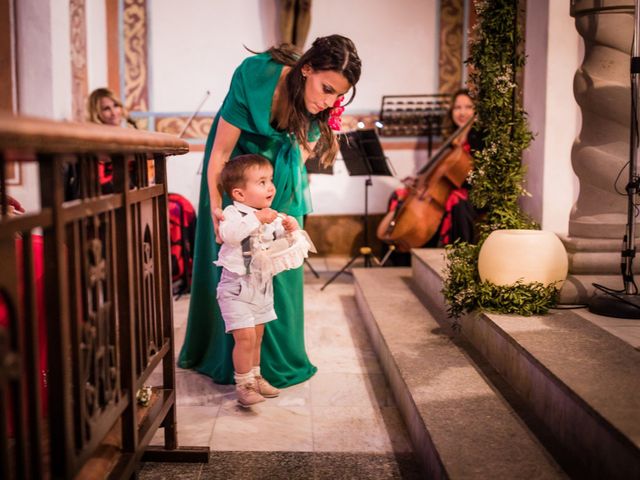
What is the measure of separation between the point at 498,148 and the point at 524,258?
0.47m

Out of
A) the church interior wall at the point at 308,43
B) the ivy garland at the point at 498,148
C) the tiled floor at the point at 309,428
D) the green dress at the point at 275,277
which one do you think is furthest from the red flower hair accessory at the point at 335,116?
the church interior wall at the point at 308,43

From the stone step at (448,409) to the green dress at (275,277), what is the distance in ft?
1.49

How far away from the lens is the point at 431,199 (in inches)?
204

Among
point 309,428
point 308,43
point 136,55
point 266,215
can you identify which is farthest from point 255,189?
point 136,55

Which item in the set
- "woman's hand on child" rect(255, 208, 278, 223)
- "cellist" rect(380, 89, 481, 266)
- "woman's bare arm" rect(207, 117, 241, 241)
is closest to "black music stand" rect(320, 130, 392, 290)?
"cellist" rect(380, 89, 481, 266)

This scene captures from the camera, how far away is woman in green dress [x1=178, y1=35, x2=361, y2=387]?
8.07ft

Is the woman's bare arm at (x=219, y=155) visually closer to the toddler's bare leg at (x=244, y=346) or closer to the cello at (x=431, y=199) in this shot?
the toddler's bare leg at (x=244, y=346)

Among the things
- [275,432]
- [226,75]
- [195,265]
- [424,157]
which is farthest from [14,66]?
[275,432]

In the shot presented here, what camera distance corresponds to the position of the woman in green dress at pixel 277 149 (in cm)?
246

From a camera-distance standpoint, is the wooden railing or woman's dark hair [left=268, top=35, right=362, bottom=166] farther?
woman's dark hair [left=268, top=35, right=362, bottom=166]

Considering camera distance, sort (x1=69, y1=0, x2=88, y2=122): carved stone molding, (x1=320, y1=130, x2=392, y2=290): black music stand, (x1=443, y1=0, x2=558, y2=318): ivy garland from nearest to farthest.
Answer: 1. (x1=443, y1=0, x2=558, y2=318): ivy garland
2. (x1=320, y1=130, x2=392, y2=290): black music stand
3. (x1=69, y1=0, x2=88, y2=122): carved stone molding

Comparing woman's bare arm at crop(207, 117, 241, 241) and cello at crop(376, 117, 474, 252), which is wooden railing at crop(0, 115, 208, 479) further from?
cello at crop(376, 117, 474, 252)

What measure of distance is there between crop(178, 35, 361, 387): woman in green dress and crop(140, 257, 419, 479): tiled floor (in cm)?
14

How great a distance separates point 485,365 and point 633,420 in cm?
106
